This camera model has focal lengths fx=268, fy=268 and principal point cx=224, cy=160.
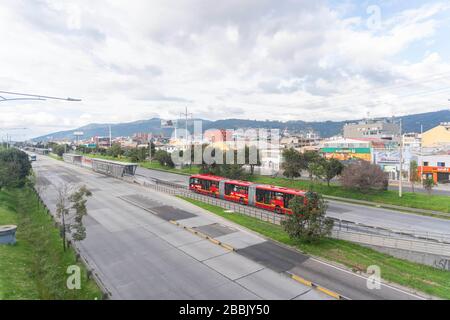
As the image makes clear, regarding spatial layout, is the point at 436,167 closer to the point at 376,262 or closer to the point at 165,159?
the point at 376,262

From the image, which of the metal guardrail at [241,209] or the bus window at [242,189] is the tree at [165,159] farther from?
the bus window at [242,189]

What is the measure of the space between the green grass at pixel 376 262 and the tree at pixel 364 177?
1996 cm

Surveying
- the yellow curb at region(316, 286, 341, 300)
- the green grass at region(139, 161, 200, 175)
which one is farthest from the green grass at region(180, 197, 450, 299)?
the green grass at region(139, 161, 200, 175)

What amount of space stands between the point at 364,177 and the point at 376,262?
23.2 meters

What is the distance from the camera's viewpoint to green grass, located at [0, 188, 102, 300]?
1423 cm

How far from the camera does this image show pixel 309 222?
21.8 meters

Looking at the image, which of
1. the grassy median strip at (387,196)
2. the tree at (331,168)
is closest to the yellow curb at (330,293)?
the grassy median strip at (387,196)

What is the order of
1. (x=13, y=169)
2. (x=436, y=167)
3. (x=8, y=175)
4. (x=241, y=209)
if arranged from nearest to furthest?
(x=241, y=209), (x=8, y=175), (x=13, y=169), (x=436, y=167)

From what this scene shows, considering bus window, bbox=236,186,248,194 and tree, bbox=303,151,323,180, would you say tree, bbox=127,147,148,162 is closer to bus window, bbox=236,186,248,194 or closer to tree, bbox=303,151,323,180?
tree, bbox=303,151,323,180

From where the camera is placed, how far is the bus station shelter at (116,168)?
199 feet

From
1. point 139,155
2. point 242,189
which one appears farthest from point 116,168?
point 242,189
